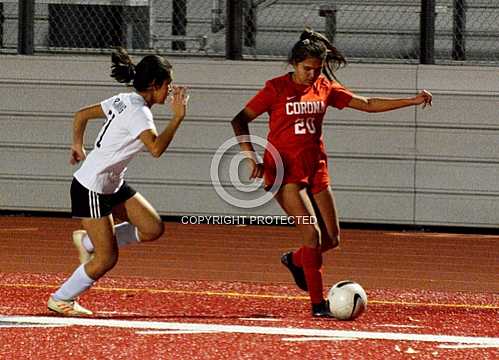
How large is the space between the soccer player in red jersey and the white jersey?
29.3 inches

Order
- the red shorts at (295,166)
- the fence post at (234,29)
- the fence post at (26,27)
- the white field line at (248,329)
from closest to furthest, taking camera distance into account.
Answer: the white field line at (248,329) → the red shorts at (295,166) → the fence post at (234,29) → the fence post at (26,27)

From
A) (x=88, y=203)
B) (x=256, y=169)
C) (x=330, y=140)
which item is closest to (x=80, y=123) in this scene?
(x=88, y=203)

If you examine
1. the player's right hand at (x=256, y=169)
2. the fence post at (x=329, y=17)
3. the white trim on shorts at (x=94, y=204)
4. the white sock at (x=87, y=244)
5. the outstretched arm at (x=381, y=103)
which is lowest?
the white sock at (x=87, y=244)

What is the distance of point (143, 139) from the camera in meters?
9.15

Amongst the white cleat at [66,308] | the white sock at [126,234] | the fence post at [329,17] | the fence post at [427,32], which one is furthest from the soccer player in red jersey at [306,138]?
the fence post at [427,32]

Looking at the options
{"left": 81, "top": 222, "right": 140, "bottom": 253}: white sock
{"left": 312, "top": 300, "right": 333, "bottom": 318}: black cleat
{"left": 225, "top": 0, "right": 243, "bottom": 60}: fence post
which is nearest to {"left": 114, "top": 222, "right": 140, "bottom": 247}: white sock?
{"left": 81, "top": 222, "right": 140, "bottom": 253}: white sock

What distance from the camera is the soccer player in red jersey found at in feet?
31.4

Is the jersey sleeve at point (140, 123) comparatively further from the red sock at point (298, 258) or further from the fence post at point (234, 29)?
the fence post at point (234, 29)

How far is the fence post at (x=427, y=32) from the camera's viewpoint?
1552cm

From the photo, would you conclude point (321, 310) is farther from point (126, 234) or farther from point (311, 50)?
point (311, 50)

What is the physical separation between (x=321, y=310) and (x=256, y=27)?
691 centimetres

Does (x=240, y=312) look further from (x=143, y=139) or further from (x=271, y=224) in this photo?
(x=271, y=224)

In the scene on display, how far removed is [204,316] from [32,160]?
7.32 metres

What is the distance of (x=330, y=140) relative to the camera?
1577 centimetres
